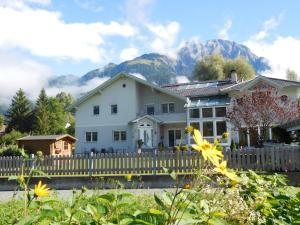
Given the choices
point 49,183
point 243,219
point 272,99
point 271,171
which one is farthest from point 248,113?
point 243,219

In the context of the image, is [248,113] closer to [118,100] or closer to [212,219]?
[118,100]

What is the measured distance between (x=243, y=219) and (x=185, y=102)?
1636 inches

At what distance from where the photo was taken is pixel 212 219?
2146 millimetres

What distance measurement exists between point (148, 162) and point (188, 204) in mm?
12802

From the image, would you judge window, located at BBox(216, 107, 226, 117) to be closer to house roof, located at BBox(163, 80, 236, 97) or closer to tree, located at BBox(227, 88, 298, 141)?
house roof, located at BBox(163, 80, 236, 97)

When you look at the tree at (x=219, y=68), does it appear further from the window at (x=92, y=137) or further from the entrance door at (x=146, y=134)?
the window at (x=92, y=137)

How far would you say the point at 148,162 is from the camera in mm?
14781

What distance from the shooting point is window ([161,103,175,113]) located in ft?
149

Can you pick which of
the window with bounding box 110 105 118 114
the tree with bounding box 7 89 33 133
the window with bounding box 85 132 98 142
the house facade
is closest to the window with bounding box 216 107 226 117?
the house facade

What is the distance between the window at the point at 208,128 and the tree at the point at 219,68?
30.3 m

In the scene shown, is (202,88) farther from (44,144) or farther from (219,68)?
(219,68)

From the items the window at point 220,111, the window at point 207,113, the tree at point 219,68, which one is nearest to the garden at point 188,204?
the window at point 220,111

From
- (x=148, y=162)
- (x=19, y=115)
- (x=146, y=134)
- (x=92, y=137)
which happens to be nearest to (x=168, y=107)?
(x=146, y=134)

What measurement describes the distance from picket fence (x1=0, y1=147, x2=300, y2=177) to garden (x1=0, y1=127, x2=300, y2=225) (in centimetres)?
1010
